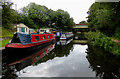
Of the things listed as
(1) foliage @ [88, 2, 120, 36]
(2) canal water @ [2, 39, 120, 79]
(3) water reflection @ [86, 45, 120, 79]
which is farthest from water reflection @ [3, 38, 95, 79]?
(1) foliage @ [88, 2, 120, 36]

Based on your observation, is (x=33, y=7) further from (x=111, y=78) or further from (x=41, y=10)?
(x=111, y=78)

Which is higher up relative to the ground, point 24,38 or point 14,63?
point 24,38

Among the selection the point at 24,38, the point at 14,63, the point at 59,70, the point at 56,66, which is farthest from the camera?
the point at 24,38

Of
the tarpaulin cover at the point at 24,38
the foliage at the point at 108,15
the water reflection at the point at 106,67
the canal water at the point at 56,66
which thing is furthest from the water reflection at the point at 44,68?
the foliage at the point at 108,15

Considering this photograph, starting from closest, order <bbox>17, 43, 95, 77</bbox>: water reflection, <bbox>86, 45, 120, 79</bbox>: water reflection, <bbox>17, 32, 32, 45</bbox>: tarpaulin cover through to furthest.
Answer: <bbox>86, 45, 120, 79</bbox>: water reflection, <bbox>17, 43, 95, 77</bbox>: water reflection, <bbox>17, 32, 32, 45</bbox>: tarpaulin cover

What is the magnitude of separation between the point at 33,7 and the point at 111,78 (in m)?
52.1

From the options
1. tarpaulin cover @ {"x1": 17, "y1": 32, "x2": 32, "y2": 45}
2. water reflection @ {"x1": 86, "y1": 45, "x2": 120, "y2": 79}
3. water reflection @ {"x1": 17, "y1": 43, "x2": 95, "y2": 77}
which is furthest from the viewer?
tarpaulin cover @ {"x1": 17, "y1": 32, "x2": 32, "y2": 45}

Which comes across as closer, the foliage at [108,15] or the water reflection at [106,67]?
the water reflection at [106,67]

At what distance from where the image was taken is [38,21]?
160ft

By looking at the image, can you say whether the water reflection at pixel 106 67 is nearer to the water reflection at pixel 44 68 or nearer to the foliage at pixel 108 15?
the water reflection at pixel 44 68

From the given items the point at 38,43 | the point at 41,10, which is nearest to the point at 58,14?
the point at 41,10

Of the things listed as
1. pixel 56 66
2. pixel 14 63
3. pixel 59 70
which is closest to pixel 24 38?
pixel 14 63

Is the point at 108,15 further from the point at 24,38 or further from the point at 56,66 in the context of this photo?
the point at 24,38

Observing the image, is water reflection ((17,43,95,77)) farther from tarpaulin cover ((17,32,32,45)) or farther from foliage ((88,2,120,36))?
foliage ((88,2,120,36))
